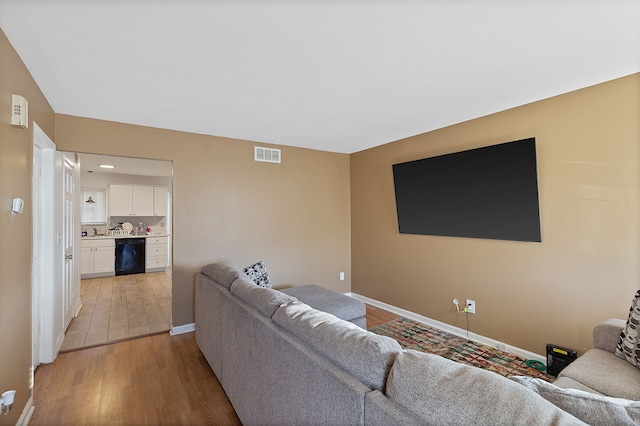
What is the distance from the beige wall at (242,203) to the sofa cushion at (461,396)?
3197 mm

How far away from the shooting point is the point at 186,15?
1.52 m

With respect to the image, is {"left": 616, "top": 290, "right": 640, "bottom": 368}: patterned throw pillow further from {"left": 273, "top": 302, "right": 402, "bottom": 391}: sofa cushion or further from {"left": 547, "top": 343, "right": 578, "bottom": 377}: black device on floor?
→ {"left": 273, "top": 302, "right": 402, "bottom": 391}: sofa cushion

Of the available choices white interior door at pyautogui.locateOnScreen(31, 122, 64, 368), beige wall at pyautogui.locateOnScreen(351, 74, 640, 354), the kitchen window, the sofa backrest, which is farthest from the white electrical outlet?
the kitchen window

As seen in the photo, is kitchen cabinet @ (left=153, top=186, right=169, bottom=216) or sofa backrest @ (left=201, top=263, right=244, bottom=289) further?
kitchen cabinet @ (left=153, top=186, right=169, bottom=216)

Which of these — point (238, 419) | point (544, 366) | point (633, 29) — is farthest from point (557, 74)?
point (238, 419)

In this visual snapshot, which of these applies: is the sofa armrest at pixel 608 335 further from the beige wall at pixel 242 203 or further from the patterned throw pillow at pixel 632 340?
the beige wall at pixel 242 203

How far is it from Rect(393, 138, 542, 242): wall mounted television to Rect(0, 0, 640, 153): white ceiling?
52 centimetres

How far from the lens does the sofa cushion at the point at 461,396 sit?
2.36 feet

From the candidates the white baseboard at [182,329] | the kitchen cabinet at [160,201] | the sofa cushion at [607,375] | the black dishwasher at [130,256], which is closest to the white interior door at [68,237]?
the white baseboard at [182,329]

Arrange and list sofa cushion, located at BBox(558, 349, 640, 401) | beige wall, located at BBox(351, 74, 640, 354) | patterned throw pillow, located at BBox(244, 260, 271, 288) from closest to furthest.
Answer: sofa cushion, located at BBox(558, 349, 640, 401) < beige wall, located at BBox(351, 74, 640, 354) < patterned throw pillow, located at BBox(244, 260, 271, 288)

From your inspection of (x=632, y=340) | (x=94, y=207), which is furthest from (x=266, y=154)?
(x=94, y=207)

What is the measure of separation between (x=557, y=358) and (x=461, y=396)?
2407 mm

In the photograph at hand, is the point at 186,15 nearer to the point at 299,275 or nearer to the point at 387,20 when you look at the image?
the point at 387,20

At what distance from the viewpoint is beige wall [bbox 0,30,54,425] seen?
161 cm
